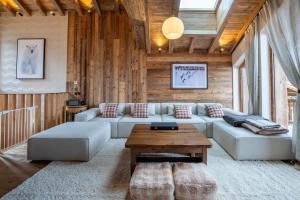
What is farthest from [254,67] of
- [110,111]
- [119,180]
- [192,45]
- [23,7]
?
[23,7]

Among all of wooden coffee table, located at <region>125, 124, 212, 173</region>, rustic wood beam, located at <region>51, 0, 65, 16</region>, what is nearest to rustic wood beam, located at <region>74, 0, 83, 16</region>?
rustic wood beam, located at <region>51, 0, 65, 16</region>

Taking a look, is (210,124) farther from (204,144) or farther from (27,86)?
(27,86)

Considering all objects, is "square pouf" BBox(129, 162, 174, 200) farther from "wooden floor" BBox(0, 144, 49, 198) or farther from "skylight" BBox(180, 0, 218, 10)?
"skylight" BBox(180, 0, 218, 10)

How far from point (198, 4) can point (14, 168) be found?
4689 mm

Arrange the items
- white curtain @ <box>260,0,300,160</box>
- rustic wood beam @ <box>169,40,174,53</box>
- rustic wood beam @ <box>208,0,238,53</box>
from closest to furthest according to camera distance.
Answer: white curtain @ <box>260,0,300,160</box> < rustic wood beam @ <box>208,0,238,53</box> < rustic wood beam @ <box>169,40,174,53</box>

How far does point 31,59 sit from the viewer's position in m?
5.75

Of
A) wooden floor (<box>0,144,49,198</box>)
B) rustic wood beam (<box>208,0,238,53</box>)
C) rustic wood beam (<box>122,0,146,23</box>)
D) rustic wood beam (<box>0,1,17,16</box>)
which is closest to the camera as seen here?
wooden floor (<box>0,144,49,198</box>)

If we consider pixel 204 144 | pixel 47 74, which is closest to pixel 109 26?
pixel 47 74

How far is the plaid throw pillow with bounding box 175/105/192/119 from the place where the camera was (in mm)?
4719

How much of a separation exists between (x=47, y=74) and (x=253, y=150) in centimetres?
547

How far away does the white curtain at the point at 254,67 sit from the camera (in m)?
4.30

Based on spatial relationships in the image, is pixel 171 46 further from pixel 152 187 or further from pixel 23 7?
pixel 152 187

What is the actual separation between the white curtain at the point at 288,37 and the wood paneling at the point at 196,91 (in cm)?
210

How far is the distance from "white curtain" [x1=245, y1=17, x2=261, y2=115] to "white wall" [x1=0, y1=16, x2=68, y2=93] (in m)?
4.81
